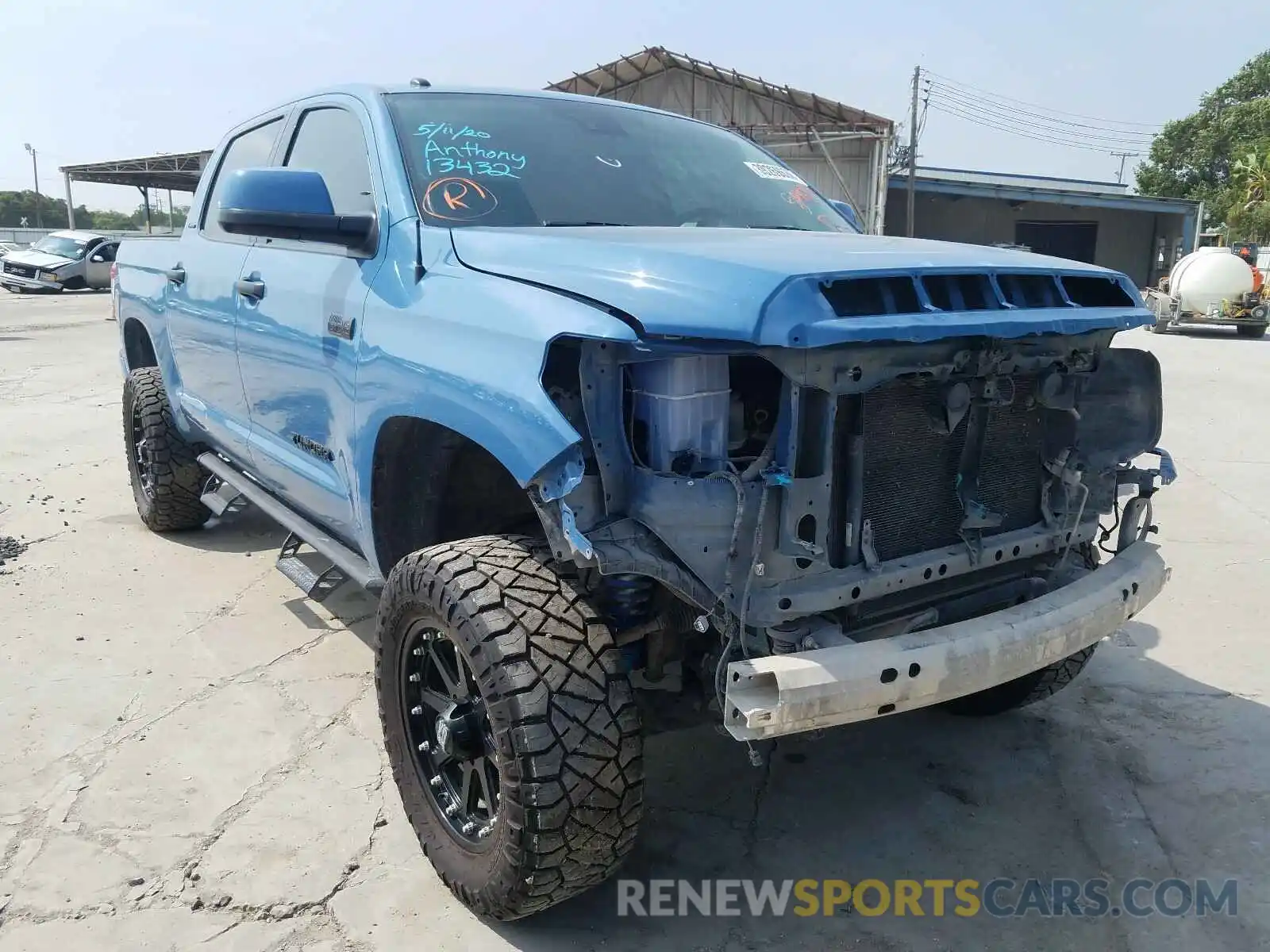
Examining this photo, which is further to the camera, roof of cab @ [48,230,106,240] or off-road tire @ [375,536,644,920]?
roof of cab @ [48,230,106,240]

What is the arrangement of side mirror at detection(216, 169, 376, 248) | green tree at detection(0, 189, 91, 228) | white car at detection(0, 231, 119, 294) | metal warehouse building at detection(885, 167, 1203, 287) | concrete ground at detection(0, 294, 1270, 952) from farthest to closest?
green tree at detection(0, 189, 91, 228)
metal warehouse building at detection(885, 167, 1203, 287)
white car at detection(0, 231, 119, 294)
side mirror at detection(216, 169, 376, 248)
concrete ground at detection(0, 294, 1270, 952)

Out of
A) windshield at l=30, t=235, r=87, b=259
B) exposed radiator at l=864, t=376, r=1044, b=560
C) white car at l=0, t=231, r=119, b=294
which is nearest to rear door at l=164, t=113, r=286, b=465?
exposed radiator at l=864, t=376, r=1044, b=560

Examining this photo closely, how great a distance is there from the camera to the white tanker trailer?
1811 cm

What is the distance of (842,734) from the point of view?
333 cm

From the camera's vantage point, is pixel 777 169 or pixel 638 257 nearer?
pixel 638 257

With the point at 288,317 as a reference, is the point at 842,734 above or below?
below

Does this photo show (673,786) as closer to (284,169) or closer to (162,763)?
(162,763)

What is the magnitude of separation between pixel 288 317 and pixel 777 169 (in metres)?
1.90

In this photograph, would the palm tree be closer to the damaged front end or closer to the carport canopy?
the carport canopy

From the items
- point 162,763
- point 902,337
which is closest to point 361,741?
point 162,763

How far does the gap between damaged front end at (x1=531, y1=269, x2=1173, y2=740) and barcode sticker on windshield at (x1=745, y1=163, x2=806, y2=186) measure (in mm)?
1499

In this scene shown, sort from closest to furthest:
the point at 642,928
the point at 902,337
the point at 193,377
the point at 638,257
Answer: the point at 902,337, the point at 638,257, the point at 642,928, the point at 193,377

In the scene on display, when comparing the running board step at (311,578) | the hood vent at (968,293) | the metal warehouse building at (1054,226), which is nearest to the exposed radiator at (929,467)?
the hood vent at (968,293)

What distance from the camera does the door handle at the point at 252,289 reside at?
3.44 metres
